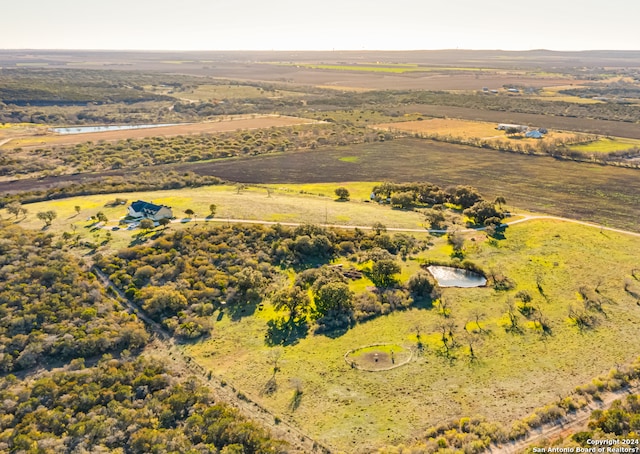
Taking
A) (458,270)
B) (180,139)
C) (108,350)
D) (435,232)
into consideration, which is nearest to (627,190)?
(435,232)

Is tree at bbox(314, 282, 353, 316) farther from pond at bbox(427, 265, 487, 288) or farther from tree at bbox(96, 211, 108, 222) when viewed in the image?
tree at bbox(96, 211, 108, 222)

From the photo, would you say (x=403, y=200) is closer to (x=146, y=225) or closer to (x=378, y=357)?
(x=146, y=225)

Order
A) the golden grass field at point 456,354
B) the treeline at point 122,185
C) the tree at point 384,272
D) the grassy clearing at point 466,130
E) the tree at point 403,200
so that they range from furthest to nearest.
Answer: the grassy clearing at point 466,130 → the treeline at point 122,185 → the tree at point 403,200 → the tree at point 384,272 → the golden grass field at point 456,354

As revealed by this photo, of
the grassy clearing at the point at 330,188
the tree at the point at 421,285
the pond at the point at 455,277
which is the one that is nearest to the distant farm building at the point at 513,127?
the grassy clearing at the point at 330,188

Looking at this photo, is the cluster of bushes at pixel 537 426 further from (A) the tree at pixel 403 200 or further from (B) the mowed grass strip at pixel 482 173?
(A) the tree at pixel 403 200

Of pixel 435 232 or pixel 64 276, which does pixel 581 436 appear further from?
pixel 64 276

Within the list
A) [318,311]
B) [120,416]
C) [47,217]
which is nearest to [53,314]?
[120,416]
